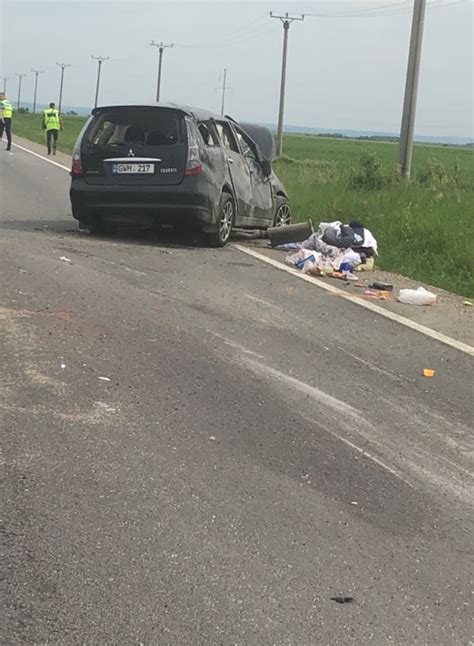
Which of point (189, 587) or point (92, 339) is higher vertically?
point (92, 339)

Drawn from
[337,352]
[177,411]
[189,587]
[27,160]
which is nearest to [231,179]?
[337,352]

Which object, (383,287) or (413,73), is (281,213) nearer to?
(383,287)

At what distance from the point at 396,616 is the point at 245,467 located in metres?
1.33

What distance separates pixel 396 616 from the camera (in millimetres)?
3207

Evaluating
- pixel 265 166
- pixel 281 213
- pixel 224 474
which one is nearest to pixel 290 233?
pixel 265 166

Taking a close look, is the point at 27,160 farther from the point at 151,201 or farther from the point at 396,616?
the point at 396,616

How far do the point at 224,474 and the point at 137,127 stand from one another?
7.27 meters

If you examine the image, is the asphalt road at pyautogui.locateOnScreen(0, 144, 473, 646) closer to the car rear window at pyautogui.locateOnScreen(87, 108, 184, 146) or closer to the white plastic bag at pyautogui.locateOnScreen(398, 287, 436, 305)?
the white plastic bag at pyautogui.locateOnScreen(398, 287, 436, 305)

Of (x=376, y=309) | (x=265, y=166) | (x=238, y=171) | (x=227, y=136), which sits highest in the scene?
(x=227, y=136)

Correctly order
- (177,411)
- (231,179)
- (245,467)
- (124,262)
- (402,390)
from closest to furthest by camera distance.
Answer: (245,467)
(177,411)
(402,390)
(124,262)
(231,179)

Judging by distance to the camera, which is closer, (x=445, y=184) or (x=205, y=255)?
(x=205, y=255)

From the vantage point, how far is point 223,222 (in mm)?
10977

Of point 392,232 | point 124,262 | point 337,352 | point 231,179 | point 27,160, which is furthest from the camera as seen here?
point 27,160

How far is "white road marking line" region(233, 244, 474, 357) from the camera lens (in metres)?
7.34
